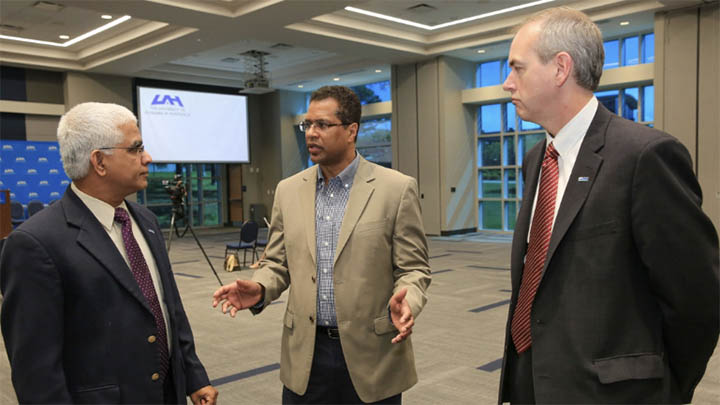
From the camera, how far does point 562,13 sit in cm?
152

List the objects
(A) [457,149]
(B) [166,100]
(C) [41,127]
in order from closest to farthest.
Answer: (A) [457,149] → (C) [41,127] → (B) [166,100]

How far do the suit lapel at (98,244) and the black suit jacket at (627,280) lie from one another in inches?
45.2

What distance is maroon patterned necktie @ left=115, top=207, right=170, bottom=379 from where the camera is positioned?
178cm

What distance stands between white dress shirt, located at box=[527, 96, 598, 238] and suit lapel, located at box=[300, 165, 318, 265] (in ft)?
3.14

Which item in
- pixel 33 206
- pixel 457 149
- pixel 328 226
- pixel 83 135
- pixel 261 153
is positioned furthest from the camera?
pixel 261 153

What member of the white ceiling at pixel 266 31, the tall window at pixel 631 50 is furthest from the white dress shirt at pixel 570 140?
the tall window at pixel 631 50

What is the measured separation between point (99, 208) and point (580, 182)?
54.9 inches

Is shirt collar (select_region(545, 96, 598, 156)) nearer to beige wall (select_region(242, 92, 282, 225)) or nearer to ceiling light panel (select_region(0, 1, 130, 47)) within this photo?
ceiling light panel (select_region(0, 1, 130, 47))

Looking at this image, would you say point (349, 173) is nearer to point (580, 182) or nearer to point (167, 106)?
point (580, 182)

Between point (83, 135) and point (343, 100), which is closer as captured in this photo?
point (83, 135)

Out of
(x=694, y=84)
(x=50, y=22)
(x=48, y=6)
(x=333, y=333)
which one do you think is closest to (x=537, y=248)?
(x=333, y=333)

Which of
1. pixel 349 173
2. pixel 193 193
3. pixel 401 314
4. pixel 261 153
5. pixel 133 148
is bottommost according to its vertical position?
pixel 193 193

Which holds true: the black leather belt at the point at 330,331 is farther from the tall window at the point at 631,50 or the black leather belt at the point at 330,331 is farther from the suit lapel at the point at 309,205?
the tall window at the point at 631,50

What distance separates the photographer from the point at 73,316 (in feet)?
5.24
